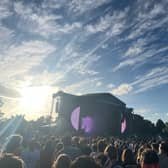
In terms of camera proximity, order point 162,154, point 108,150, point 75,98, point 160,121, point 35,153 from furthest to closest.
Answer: point 160,121 < point 75,98 < point 35,153 < point 162,154 < point 108,150

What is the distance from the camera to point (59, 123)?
51250mm

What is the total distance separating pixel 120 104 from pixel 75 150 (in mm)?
52868

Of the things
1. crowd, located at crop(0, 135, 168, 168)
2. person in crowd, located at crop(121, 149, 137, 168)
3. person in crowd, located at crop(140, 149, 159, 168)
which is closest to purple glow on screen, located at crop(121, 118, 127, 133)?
crowd, located at crop(0, 135, 168, 168)

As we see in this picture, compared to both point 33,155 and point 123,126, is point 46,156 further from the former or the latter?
point 123,126

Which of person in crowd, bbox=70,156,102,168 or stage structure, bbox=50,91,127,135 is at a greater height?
stage structure, bbox=50,91,127,135

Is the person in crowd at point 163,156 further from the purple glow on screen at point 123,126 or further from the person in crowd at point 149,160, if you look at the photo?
the purple glow on screen at point 123,126

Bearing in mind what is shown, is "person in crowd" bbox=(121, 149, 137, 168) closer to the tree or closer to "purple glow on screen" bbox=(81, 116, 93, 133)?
"purple glow on screen" bbox=(81, 116, 93, 133)

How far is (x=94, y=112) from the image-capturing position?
58.6 meters

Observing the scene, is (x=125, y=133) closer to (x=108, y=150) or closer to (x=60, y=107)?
(x=60, y=107)

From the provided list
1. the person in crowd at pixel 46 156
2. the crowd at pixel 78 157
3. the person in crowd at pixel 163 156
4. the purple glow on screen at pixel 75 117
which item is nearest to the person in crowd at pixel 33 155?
the crowd at pixel 78 157

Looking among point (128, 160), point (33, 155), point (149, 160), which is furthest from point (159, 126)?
point (149, 160)

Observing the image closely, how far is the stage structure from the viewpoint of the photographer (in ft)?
181

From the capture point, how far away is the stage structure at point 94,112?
55.2m

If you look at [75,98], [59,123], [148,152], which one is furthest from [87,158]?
[75,98]
